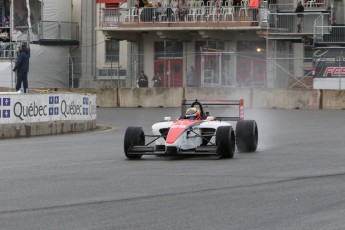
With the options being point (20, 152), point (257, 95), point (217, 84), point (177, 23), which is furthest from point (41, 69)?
point (20, 152)

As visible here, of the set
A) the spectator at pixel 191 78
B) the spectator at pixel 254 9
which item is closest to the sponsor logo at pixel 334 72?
the spectator at pixel 254 9

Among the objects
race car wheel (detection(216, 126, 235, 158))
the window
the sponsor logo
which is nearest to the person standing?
the sponsor logo

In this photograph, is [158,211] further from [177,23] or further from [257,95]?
[177,23]

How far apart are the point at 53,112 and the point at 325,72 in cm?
1800

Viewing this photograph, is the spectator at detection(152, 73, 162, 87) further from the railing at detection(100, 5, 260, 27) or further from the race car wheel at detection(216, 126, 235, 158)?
the race car wheel at detection(216, 126, 235, 158)

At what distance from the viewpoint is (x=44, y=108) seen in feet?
89.4

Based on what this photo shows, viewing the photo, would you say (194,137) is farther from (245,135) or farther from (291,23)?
(291,23)

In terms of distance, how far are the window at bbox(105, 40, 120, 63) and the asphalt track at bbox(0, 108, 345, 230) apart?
33641 mm

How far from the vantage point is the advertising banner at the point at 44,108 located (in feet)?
85.3

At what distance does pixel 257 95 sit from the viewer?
138ft

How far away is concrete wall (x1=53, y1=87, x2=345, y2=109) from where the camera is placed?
4084 cm

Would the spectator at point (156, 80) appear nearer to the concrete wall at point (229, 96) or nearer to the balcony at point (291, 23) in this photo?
the concrete wall at point (229, 96)

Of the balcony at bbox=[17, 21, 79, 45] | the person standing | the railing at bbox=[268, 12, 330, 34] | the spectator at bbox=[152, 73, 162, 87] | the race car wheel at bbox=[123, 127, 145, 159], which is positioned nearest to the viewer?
the race car wheel at bbox=[123, 127, 145, 159]

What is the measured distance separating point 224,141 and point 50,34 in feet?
130
